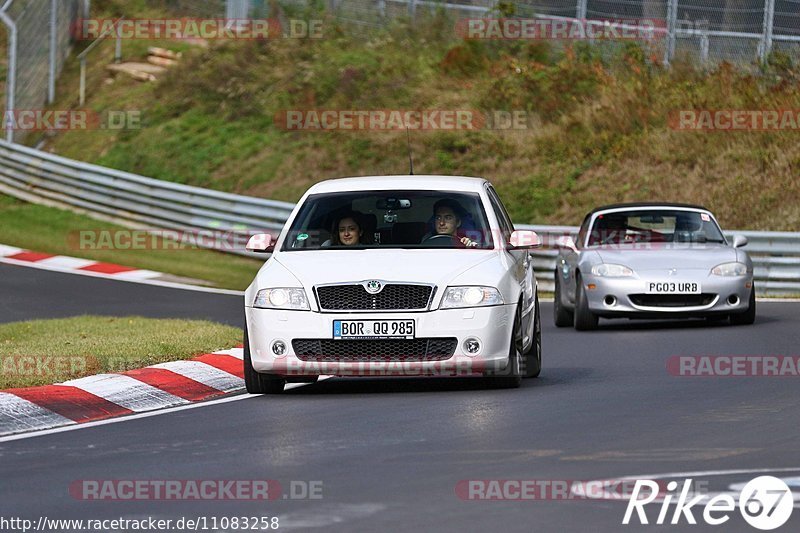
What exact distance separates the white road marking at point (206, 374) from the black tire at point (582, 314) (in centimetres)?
637

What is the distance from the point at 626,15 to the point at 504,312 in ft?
81.0

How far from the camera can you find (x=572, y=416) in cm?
1058

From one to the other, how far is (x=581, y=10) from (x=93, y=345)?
23.1 metres

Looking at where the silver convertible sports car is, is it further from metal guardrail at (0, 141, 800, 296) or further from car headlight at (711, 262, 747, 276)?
metal guardrail at (0, 141, 800, 296)

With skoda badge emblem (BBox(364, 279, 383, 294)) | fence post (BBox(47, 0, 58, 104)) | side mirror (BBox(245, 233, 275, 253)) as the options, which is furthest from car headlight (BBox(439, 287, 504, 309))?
fence post (BBox(47, 0, 58, 104))

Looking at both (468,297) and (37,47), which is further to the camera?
(37,47)

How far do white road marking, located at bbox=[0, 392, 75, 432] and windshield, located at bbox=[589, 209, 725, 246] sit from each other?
965 cm

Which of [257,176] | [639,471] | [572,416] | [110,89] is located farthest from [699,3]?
[639,471]

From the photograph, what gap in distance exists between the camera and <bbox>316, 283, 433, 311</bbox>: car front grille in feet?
38.5

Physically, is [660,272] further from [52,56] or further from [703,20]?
[52,56]

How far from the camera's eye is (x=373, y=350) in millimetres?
11688

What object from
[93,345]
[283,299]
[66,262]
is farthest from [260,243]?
[66,262]

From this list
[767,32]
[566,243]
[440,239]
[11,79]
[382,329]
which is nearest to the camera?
[382,329]

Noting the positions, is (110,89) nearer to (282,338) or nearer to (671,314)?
(671,314)
